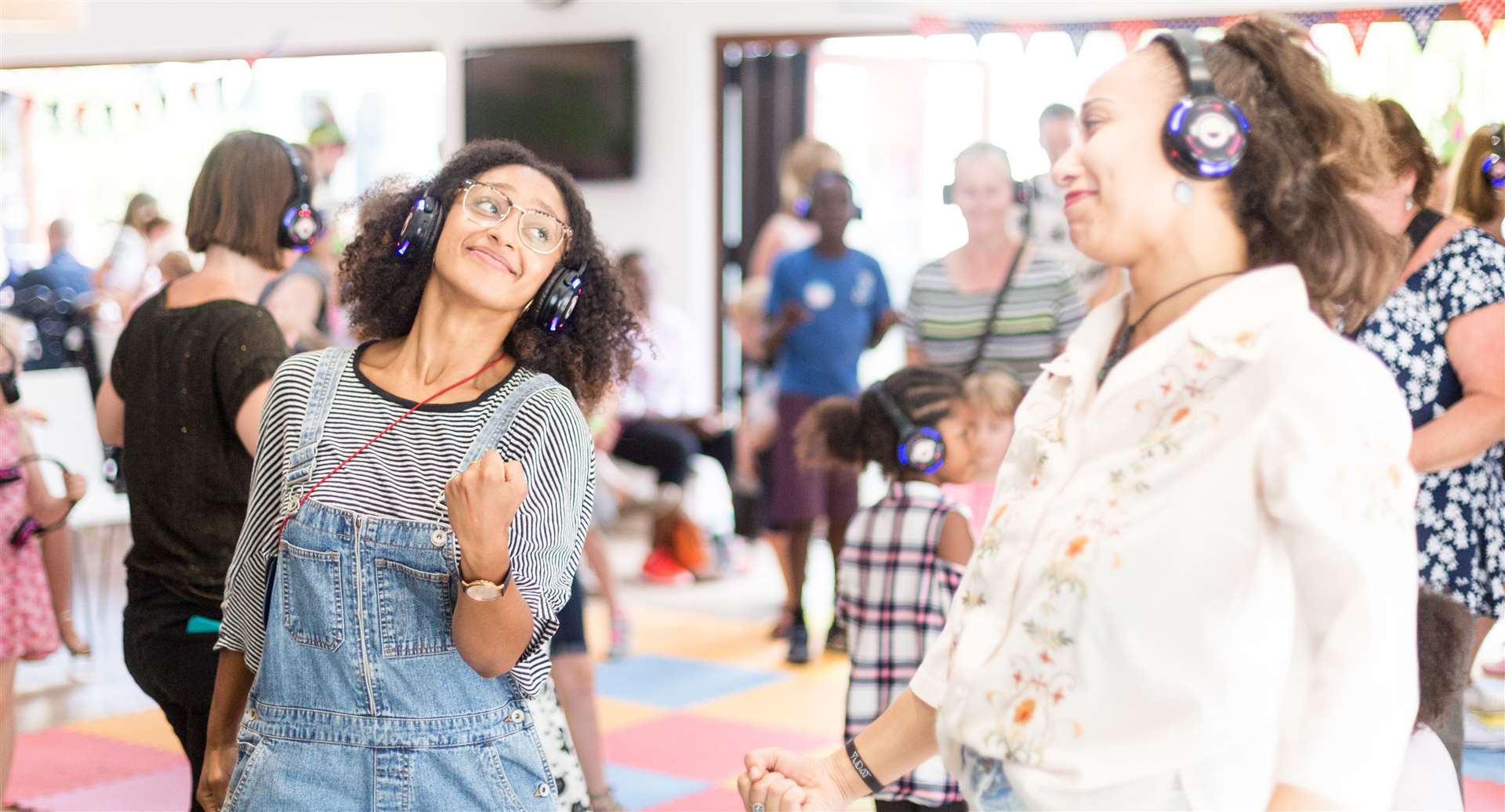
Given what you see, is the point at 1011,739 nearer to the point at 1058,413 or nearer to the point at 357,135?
the point at 1058,413

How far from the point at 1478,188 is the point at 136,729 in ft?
13.6

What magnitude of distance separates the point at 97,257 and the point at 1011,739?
11.8 m

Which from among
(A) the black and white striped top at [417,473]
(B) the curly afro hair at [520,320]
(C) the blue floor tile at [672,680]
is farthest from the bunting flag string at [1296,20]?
(A) the black and white striped top at [417,473]

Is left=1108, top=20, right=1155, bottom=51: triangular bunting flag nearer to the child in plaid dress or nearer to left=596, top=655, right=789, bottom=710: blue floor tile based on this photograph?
left=596, top=655, right=789, bottom=710: blue floor tile

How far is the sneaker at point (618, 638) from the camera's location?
17.9 ft

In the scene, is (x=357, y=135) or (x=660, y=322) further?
(x=357, y=135)

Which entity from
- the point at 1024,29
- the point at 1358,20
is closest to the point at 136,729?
the point at 1024,29

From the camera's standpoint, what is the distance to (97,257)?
38.1 ft

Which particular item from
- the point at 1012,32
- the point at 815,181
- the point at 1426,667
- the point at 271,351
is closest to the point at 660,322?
the point at 815,181

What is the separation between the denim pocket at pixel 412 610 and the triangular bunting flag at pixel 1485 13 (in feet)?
17.2

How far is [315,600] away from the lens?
1661mm

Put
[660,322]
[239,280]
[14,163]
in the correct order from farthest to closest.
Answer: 1. [14,163]
2. [660,322]
3. [239,280]

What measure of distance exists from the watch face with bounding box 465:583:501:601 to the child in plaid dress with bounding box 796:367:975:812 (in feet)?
4.46

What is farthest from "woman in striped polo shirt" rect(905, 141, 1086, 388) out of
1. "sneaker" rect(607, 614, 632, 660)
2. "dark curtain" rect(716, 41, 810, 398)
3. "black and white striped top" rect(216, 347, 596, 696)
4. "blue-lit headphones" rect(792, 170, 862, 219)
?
"dark curtain" rect(716, 41, 810, 398)
